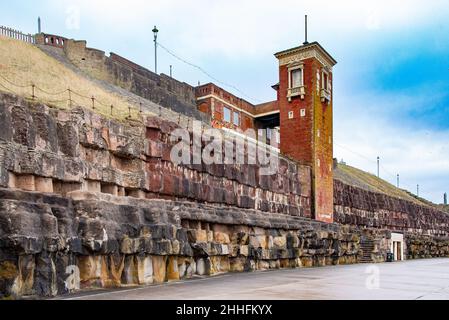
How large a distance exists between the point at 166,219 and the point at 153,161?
13.8 ft

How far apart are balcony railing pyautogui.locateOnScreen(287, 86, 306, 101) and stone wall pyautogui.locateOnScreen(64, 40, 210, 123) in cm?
910

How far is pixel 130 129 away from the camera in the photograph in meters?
15.9

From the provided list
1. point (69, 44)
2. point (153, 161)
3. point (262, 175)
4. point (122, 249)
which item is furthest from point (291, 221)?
point (69, 44)

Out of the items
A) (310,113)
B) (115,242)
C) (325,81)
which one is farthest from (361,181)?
(115,242)

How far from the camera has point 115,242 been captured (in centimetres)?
1054

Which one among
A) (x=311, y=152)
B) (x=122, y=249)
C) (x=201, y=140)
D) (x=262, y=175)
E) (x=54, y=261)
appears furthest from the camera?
(x=311, y=152)

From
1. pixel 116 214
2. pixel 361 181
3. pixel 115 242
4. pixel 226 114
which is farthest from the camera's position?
pixel 361 181

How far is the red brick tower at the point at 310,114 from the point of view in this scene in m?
29.9

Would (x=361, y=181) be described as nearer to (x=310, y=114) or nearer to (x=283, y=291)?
(x=310, y=114)

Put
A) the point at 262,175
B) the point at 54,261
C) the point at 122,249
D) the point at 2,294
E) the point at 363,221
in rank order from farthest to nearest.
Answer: the point at 363,221, the point at 262,175, the point at 122,249, the point at 54,261, the point at 2,294

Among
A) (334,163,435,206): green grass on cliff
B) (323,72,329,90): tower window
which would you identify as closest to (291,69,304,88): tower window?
(323,72,329,90): tower window

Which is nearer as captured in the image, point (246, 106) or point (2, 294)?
point (2, 294)

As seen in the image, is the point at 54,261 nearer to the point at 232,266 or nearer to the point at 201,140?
the point at 232,266

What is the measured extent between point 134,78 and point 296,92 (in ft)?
37.7
